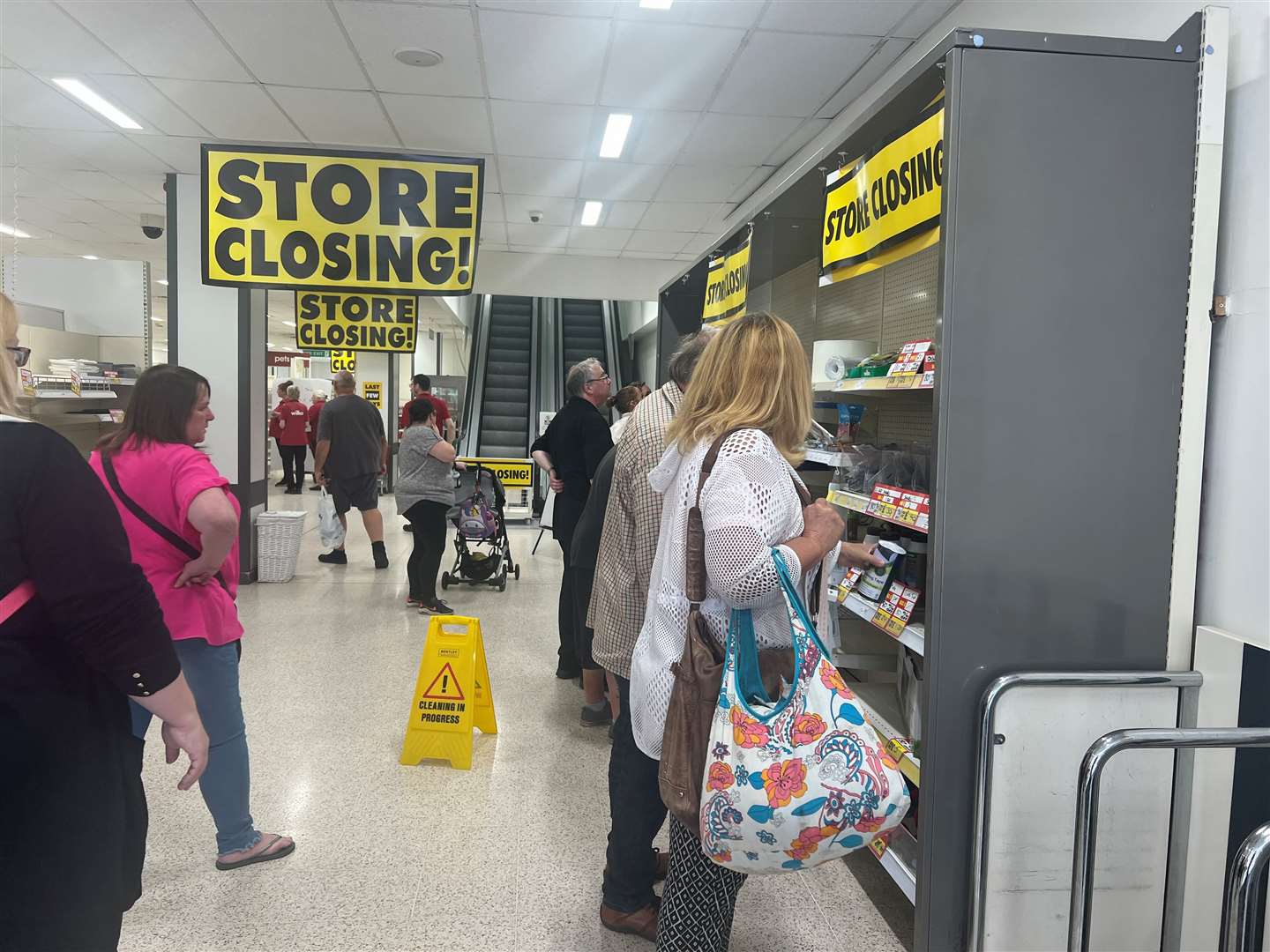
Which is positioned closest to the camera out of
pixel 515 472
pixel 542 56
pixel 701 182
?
pixel 542 56

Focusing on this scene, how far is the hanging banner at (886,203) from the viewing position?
231cm

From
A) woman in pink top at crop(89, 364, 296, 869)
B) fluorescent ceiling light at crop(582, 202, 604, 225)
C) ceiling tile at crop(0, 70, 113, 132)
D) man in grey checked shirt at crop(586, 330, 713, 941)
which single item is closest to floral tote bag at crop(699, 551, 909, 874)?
man in grey checked shirt at crop(586, 330, 713, 941)

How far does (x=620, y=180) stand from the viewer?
6.32m

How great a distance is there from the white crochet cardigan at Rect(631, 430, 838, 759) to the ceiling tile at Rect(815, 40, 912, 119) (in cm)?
307

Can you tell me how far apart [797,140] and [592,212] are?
2.49 metres

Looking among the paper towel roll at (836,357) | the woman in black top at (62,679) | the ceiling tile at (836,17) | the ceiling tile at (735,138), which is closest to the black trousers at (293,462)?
the ceiling tile at (735,138)

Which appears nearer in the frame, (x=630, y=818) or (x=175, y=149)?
(x=630, y=818)

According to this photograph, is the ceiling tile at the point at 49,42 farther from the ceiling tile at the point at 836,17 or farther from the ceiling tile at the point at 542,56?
the ceiling tile at the point at 836,17

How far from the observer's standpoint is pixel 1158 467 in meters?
2.06

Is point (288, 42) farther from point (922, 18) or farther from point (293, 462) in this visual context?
point (293, 462)

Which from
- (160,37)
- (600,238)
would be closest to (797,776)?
(160,37)

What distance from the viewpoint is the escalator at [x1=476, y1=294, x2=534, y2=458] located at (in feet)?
42.4

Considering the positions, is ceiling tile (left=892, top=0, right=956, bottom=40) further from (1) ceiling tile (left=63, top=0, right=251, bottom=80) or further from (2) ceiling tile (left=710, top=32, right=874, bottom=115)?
(1) ceiling tile (left=63, top=0, right=251, bottom=80)

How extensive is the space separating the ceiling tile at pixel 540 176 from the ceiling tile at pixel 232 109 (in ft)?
4.79
